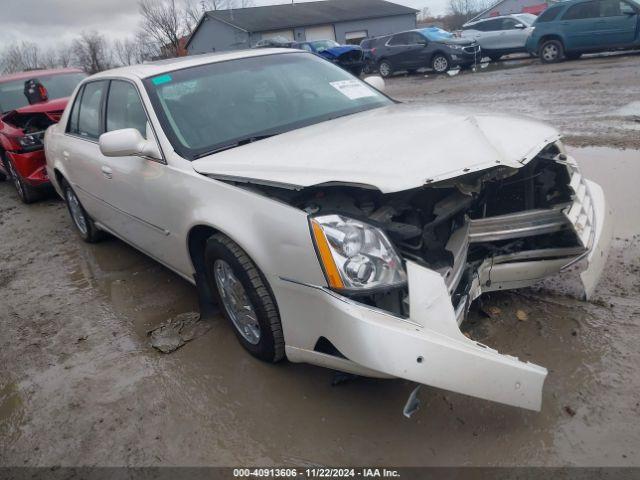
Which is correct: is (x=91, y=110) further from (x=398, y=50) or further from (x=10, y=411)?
(x=398, y=50)

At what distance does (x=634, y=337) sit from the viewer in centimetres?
257

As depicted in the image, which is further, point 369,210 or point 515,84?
point 515,84

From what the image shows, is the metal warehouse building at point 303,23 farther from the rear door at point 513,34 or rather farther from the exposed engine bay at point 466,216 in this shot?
the exposed engine bay at point 466,216

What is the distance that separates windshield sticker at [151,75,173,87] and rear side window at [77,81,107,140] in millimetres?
904

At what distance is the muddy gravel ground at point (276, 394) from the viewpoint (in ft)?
6.93

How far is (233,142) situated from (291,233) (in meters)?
1.03

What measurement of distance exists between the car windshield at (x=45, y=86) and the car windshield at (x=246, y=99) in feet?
16.3

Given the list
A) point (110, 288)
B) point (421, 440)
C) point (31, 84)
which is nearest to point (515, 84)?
point (31, 84)

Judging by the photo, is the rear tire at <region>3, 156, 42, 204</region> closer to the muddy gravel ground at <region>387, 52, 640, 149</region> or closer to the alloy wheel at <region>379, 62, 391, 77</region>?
the muddy gravel ground at <region>387, 52, 640, 149</region>

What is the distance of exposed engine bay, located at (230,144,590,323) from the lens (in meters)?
2.29

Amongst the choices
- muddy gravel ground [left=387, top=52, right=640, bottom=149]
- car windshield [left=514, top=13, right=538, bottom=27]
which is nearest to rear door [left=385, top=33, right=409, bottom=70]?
muddy gravel ground [left=387, top=52, right=640, bottom=149]

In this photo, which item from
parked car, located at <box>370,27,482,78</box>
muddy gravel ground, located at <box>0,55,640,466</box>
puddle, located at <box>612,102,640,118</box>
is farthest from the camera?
parked car, located at <box>370,27,482,78</box>

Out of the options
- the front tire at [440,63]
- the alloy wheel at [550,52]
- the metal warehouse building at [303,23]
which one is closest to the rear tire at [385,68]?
the front tire at [440,63]

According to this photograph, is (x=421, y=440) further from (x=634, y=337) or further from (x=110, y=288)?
(x=110, y=288)
